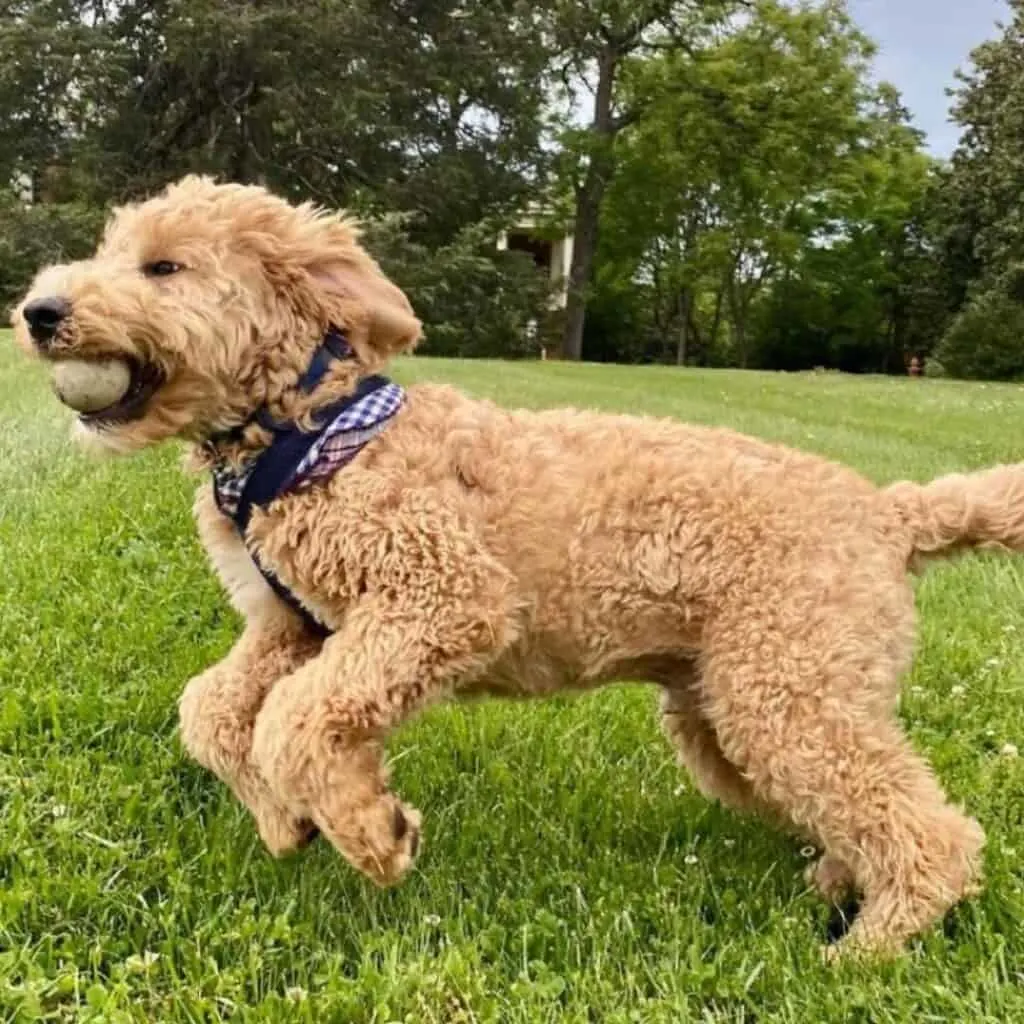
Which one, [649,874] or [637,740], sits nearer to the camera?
[649,874]

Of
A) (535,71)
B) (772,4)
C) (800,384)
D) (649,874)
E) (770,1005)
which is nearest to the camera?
(770,1005)

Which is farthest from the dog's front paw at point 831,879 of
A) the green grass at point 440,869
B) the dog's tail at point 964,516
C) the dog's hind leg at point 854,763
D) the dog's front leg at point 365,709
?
the dog's front leg at point 365,709

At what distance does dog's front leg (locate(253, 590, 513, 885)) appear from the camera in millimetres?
3076

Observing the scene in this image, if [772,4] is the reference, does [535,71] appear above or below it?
below

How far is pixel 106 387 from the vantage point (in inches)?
129

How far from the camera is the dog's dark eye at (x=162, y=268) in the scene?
11.2 ft

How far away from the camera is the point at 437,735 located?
15.1 feet

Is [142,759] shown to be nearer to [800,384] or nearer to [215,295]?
[215,295]

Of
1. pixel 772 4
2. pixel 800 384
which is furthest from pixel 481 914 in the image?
pixel 772 4

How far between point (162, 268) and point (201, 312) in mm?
189

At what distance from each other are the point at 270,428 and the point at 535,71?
126ft

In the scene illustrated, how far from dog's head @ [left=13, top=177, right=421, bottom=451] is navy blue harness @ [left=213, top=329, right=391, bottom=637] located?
0.11 ft

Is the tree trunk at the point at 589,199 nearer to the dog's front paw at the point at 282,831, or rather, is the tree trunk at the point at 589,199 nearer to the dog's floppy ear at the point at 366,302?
the dog's floppy ear at the point at 366,302

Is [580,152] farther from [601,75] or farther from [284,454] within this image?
[284,454]
